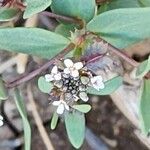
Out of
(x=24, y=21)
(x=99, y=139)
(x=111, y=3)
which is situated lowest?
(x=99, y=139)

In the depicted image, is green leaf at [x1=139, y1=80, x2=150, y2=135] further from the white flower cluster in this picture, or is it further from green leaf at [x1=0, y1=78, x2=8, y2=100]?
green leaf at [x1=0, y1=78, x2=8, y2=100]

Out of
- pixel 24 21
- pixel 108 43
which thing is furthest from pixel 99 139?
pixel 108 43

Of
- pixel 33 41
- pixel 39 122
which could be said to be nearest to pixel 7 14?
pixel 33 41

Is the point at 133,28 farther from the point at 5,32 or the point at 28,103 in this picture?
the point at 28,103

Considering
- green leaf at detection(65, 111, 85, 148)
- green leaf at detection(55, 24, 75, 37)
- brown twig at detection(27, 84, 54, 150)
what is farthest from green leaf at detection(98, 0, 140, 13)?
brown twig at detection(27, 84, 54, 150)

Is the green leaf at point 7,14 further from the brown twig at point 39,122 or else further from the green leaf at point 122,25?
the brown twig at point 39,122

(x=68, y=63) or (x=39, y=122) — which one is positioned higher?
(x=68, y=63)

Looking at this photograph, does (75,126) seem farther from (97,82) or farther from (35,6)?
(35,6)

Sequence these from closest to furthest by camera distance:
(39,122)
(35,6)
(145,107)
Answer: (35,6), (145,107), (39,122)
